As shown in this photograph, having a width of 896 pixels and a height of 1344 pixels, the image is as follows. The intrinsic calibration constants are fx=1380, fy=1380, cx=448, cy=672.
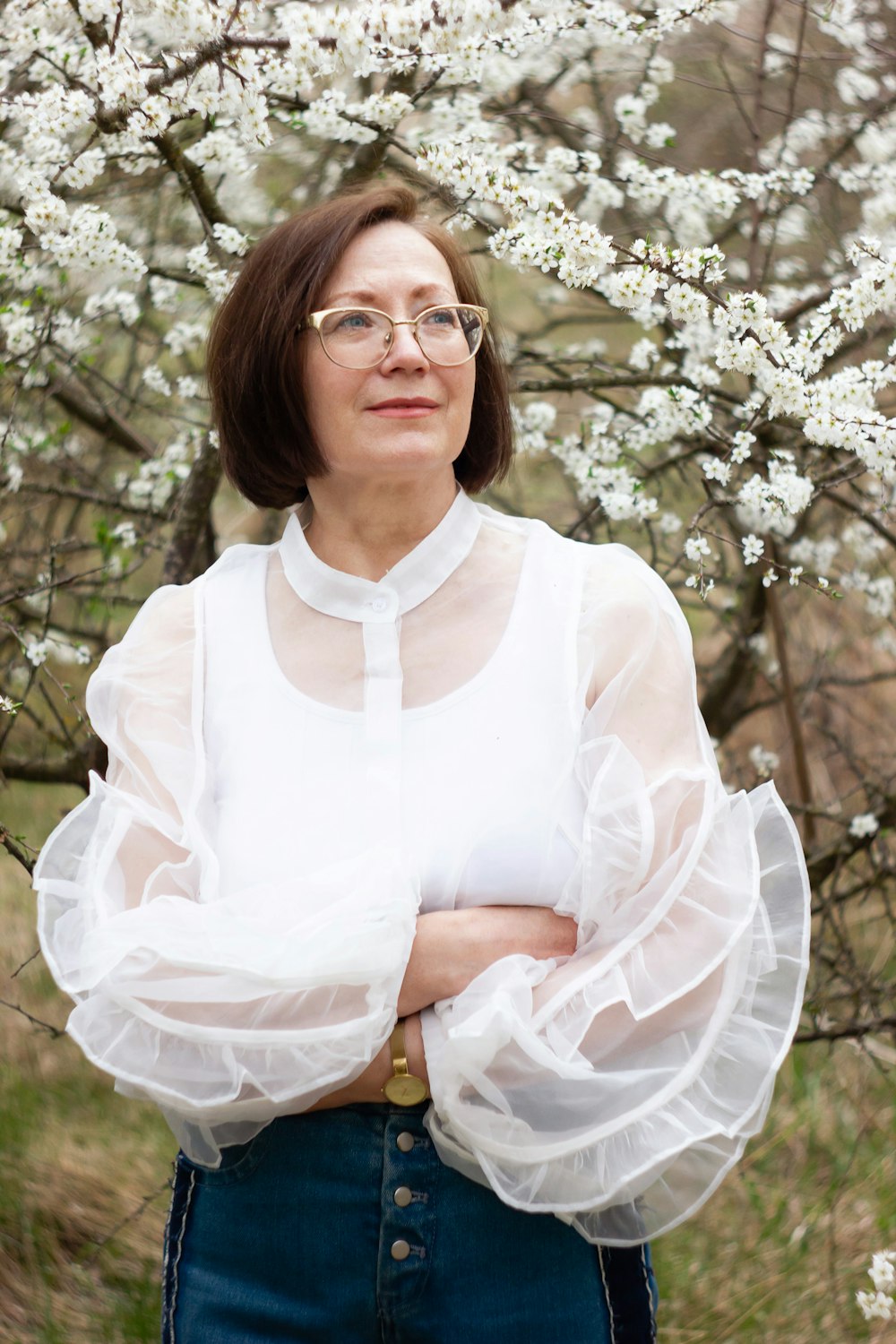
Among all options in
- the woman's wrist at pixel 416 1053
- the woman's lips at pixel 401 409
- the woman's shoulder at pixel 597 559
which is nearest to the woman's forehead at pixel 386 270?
the woman's lips at pixel 401 409

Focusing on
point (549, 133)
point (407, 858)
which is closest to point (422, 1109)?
point (407, 858)

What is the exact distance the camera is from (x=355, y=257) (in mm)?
1809

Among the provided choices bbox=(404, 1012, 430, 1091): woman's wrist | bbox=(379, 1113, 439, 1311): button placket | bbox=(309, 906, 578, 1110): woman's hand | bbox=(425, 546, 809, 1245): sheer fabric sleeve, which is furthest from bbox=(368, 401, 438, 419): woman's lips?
bbox=(379, 1113, 439, 1311): button placket

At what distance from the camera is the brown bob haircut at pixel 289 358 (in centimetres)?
181

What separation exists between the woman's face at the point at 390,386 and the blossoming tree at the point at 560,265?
28 centimetres

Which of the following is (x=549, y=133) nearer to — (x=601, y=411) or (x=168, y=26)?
(x=601, y=411)

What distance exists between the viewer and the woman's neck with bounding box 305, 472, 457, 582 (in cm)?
182

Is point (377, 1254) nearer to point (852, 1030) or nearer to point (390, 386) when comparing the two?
point (390, 386)

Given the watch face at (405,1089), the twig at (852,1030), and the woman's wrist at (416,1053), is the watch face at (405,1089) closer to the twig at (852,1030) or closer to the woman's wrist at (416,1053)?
the woman's wrist at (416,1053)

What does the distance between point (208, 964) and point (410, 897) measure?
0.24m

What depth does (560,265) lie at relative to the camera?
2.01m

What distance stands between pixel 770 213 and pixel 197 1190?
101 inches

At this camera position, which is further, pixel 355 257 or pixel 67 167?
pixel 67 167

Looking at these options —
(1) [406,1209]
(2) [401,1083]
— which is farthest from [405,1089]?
(1) [406,1209]
